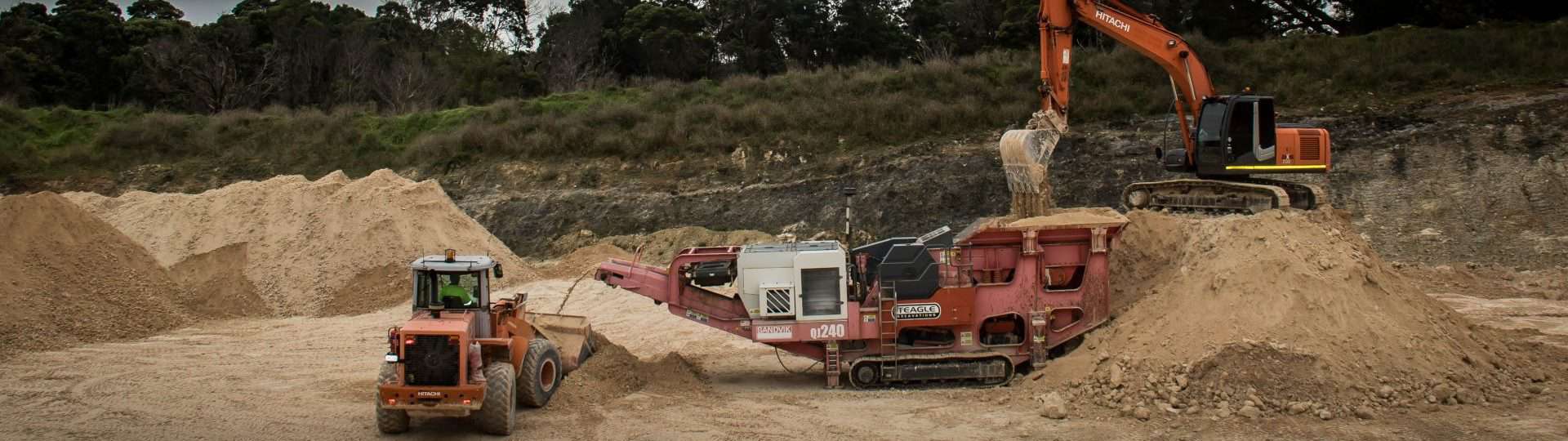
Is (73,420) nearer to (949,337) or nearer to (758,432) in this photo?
(758,432)

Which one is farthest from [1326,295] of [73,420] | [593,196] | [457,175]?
[457,175]

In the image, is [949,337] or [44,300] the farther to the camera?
[44,300]

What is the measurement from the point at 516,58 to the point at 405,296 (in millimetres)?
27532

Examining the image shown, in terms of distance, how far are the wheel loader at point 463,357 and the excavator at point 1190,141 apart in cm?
752

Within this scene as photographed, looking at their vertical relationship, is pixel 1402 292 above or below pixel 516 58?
below

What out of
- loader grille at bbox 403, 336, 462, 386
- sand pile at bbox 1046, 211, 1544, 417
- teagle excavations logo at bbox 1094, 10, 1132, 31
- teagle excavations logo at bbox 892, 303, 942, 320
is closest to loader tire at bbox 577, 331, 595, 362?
loader grille at bbox 403, 336, 462, 386

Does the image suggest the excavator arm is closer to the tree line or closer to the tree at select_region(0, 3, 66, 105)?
the tree line

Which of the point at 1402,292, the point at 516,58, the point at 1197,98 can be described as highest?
the point at 516,58

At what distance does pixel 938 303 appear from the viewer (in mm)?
13109

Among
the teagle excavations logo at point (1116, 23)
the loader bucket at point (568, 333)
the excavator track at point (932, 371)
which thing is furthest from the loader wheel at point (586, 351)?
the teagle excavations logo at point (1116, 23)

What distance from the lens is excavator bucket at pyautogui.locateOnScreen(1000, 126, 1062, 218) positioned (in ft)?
54.8

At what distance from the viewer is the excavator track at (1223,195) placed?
49.2ft

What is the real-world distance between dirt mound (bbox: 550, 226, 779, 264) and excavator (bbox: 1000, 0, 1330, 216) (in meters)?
8.14

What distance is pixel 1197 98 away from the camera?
17.4m
